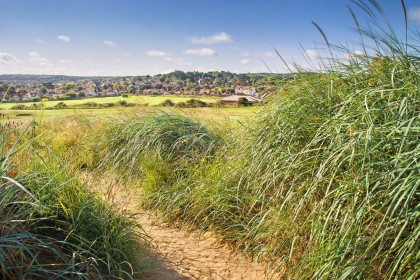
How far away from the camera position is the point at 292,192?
9.20 ft

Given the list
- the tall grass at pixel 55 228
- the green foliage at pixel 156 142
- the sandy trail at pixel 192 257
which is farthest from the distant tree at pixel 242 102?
the tall grass at pixel 55 228

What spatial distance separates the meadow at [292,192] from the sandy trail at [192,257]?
0.13 metres

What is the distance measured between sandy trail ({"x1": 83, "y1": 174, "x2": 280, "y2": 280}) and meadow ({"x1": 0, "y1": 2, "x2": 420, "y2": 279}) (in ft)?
0.43

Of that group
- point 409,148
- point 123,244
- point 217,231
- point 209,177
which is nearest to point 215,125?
point 209,177

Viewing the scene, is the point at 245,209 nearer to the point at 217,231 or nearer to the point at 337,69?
the point at 217,231

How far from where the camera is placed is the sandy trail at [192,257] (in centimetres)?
324

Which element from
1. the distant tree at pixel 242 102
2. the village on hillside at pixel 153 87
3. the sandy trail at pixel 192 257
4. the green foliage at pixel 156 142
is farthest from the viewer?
the village on hillside at pixel 153 87

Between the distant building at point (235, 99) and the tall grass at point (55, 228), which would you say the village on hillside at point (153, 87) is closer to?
the distant building at point (235, 99)

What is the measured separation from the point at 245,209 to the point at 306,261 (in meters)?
1.17

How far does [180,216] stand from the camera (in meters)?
4.43

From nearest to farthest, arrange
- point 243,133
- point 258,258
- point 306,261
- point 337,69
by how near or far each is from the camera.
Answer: point 306,261
point 258,258
point 337,69
point 243,133

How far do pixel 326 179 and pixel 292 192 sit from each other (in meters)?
0.29

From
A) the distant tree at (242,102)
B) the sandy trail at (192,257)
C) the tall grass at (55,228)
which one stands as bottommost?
the sandy trail at (192,257)

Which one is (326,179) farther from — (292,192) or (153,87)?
(153,87)
